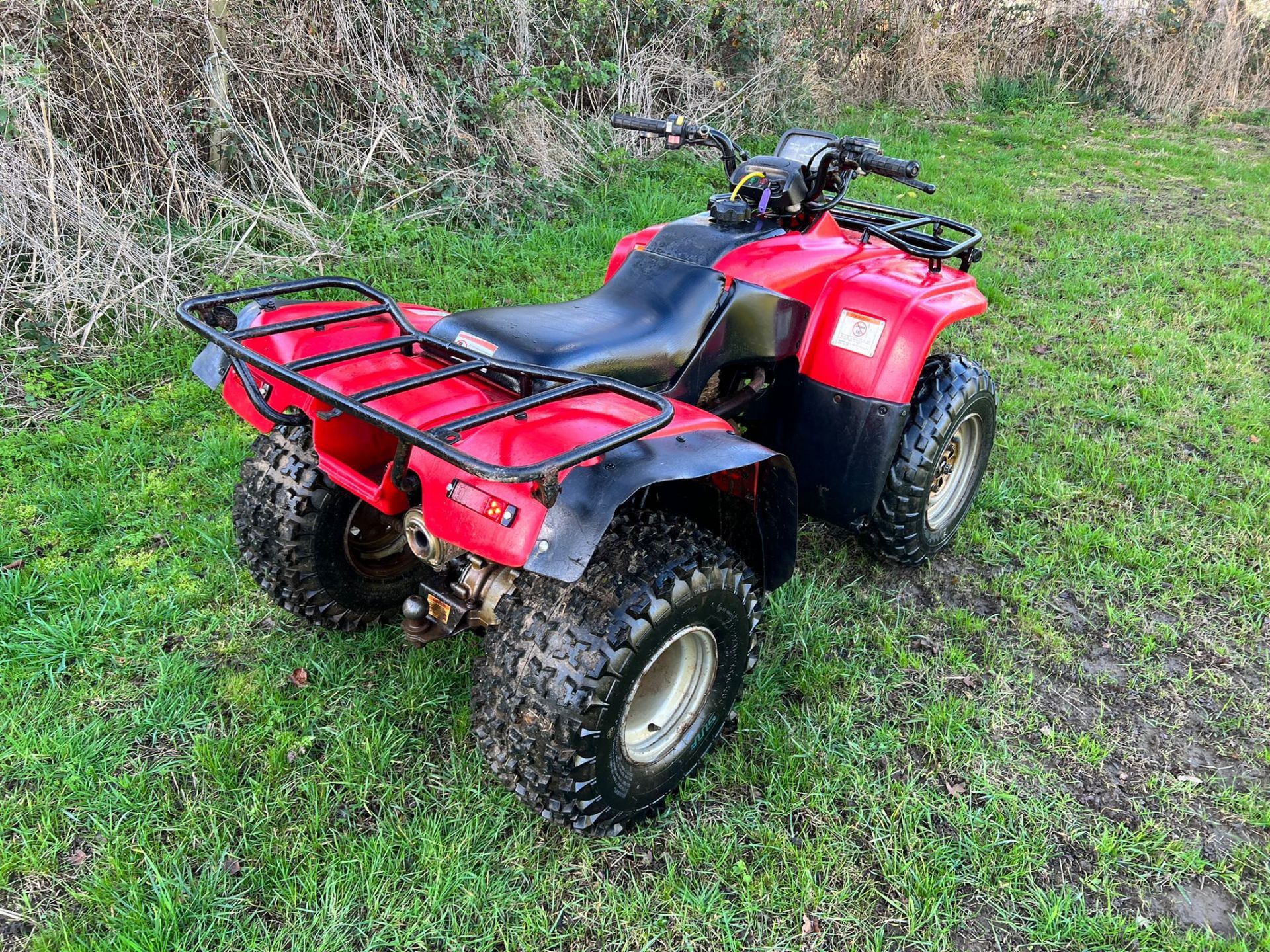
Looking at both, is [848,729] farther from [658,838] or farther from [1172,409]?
[1172,409]

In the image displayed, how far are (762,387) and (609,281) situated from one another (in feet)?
2.08

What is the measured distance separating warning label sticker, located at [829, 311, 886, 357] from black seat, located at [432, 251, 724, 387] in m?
0.56

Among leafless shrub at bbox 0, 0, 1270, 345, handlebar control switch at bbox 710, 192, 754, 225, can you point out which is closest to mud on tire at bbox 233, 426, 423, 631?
handlebar control switch at bbox 710, 192, 754, 225

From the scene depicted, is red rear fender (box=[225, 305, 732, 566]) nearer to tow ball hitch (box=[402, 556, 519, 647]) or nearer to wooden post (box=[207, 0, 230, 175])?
tow ball hitch (box=[402, 556, 519, 647])

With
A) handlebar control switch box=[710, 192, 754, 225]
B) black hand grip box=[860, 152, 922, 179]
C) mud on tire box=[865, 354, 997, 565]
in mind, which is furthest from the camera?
mud on tire box=[865, 354, 997, 565]

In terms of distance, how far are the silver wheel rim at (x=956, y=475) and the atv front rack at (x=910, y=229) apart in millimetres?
638

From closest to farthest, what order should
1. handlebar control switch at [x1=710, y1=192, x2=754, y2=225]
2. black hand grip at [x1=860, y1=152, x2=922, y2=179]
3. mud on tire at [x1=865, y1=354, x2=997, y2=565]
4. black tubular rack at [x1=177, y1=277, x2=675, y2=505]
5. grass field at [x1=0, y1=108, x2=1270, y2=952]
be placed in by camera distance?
black tubular rack at [x1=177, y1=277, x2=675, y2=505]
grass field at [x1=0, y1=108, x2=1270, y2=952]
black hand grip at [x1=860, y1=152, x2=922, y2=179]
handlebar control switch at [x1=710, y1=192, x2=754, y2=225]
mud on tire at [x1=865, y1=354, x2=997, y2=565]

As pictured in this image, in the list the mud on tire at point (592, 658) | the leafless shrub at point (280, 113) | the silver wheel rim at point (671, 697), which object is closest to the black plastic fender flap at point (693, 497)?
the mud on tire at point (592, 658)

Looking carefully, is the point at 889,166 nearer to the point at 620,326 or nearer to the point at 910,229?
the point at 910,229

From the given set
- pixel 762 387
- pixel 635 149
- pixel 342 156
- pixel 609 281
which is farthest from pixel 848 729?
pixel 635 149

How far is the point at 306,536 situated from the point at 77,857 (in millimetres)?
998

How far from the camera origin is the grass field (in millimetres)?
2180

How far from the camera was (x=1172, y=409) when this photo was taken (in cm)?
459

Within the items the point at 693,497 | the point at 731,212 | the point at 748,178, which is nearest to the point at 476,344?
the point at 693,497
